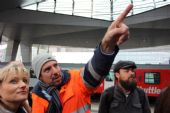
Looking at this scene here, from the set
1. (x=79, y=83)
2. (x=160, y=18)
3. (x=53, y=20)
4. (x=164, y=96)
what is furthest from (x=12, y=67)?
(x=53, y=20)

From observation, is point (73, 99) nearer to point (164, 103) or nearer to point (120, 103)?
point (164, 103)

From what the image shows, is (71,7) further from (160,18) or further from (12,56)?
(12,56)

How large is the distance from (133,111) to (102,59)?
1.64 m

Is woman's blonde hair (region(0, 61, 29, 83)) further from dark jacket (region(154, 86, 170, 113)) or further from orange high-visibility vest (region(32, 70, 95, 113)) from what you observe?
dark jacket (region(154, 86, 170, 113))

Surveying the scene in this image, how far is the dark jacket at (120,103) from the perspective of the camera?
3.64 m

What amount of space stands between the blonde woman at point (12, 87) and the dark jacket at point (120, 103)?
162cm

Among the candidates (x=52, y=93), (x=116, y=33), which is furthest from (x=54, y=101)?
(x=116, y=33)

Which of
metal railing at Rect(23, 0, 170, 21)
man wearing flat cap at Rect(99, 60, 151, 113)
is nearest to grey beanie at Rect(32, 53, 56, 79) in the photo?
man wearing flat cap at Rect(99, 60, 151, 113)

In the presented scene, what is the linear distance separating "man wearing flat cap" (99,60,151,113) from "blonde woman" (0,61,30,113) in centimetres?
162

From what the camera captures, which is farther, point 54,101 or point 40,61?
point 40,61

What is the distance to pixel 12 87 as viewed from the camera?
7.05ft

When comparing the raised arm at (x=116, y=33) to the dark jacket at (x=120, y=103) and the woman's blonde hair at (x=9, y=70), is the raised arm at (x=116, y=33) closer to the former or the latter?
the woman's blonde hair at (x=9, y=70)

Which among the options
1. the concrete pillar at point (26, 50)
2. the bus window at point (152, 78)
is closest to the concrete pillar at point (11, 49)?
the concrete pillar at point (26, 50)

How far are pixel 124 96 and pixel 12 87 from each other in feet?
5.90
